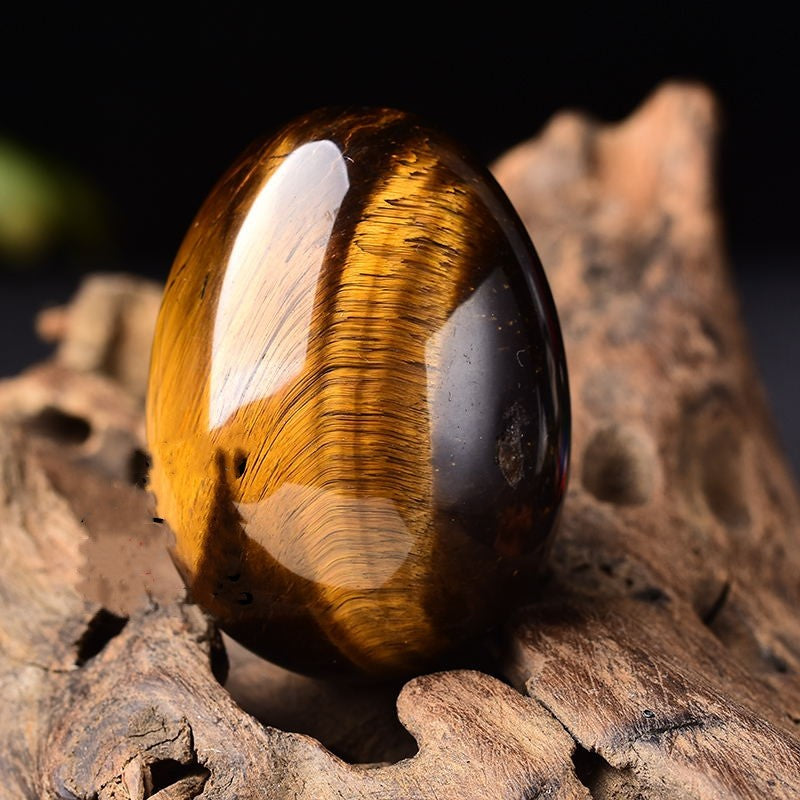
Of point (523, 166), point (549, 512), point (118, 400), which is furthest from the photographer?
point (523, 166)

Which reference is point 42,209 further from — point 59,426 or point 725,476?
point 725,476

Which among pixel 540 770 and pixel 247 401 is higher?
pixel 247 401

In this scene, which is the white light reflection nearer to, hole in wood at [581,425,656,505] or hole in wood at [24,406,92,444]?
hole in wood at [581,425,656,505]

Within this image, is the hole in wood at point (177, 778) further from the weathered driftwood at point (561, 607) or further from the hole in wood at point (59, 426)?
the hole in wood at point (59, 426)

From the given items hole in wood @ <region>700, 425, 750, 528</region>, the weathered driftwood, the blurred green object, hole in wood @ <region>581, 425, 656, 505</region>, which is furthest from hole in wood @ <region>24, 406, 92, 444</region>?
hole in wood @ <region>700, 425, 750, 528</region>

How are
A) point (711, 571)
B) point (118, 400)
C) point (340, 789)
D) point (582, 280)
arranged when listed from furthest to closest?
point (582, 280) < point (118, 400) < point (711, 571) < point (340, 789)

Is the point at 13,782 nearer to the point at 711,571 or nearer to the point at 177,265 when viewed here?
the point at 177,265

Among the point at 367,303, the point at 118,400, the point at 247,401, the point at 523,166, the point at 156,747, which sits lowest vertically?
the point at 156,747

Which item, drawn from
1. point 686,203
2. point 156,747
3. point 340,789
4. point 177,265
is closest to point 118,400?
point 177,265
